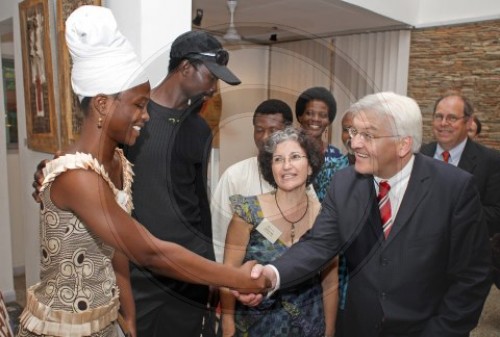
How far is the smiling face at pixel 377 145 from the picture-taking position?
1.18m

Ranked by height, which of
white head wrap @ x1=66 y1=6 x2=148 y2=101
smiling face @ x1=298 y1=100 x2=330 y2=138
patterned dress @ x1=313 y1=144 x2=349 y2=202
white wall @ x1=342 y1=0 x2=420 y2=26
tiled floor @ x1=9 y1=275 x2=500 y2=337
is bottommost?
tiled floor @ x1=9 y1=275 x2=500 y2=337

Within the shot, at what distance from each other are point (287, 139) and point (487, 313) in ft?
9.23

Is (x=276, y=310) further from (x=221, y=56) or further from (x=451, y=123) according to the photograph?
(x=451, y=123)

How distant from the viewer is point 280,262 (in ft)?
4.27

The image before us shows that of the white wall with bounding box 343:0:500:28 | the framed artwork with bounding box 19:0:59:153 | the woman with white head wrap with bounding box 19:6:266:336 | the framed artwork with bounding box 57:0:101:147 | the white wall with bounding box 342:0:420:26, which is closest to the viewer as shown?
the woman with white head wrap with bounding box 19:6:266:336

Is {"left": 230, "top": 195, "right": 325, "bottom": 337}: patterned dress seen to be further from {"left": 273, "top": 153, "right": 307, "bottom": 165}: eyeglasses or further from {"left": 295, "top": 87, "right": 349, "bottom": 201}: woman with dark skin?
{"left": 295, "top": 87, "right": 349, "bottom": 201}: woman with dark skin

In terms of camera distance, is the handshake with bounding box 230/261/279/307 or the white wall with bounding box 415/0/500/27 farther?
the white wall with bounding box 415/0/500/27

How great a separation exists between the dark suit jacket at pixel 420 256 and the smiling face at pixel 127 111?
62 centimetres

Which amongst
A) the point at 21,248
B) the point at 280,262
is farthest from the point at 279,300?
the point at 21,248

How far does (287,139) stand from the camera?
1252mm

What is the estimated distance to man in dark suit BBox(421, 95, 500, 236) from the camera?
228cm

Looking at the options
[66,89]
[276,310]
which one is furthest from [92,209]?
[66,89]

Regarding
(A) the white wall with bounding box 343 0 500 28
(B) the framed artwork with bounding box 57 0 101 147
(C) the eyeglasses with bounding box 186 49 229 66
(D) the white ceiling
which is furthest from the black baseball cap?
(A) the white wall with bounding box 343 0 500 28

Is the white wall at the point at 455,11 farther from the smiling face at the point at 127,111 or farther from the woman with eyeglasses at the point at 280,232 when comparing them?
the smiling face at the point at 127,111
